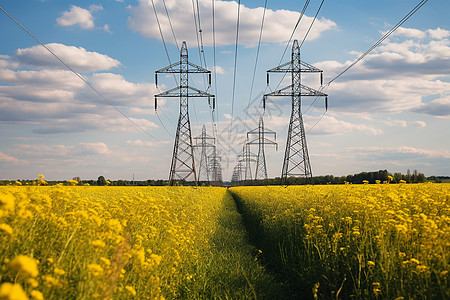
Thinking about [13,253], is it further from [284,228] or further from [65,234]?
[284,228]

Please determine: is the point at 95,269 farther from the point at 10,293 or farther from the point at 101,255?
the point at 10,293

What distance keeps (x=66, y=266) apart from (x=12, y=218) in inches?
30.7

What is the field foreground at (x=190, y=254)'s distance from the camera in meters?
3.09

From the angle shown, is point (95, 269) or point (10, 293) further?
point (95, 269)

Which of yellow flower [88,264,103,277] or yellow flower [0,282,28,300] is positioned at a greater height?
yellow flower [0,282,28,300]

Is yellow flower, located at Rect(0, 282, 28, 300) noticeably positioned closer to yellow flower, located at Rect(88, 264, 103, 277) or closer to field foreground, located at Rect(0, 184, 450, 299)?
field foreground, located at Rect(0, 184, 450, 299)

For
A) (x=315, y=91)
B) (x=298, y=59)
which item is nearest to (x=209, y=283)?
(x=315, y=91)

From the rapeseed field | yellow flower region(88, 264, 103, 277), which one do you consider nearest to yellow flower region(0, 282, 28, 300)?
the rapeseed field

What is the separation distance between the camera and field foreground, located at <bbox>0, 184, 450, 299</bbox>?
3.09 meters

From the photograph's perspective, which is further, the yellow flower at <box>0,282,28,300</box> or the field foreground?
the field foreground

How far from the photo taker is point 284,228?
30.6 feet

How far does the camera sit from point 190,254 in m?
7.52

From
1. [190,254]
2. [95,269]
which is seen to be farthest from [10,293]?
[190,254]

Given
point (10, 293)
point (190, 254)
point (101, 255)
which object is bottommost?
point (190, 254)
